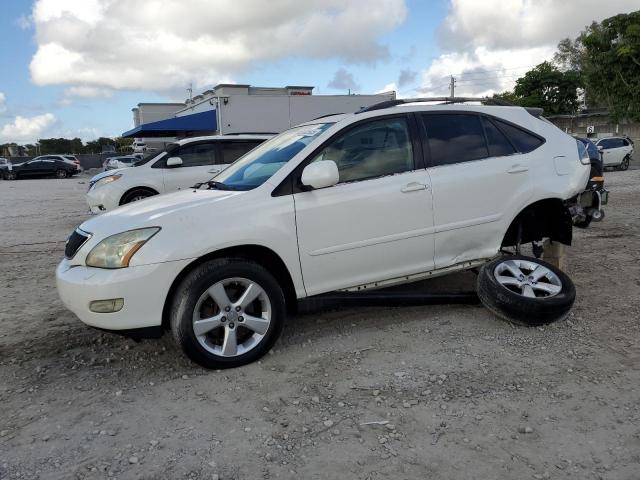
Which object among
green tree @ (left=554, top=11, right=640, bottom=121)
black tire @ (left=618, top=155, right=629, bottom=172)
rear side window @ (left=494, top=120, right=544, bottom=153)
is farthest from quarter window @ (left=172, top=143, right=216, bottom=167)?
green tree @ (left=554, top=11, right=640, bottom=121)

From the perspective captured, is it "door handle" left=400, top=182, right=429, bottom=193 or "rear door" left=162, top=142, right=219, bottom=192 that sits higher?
"rear door" left=162, top=142, right=219, bottom=192

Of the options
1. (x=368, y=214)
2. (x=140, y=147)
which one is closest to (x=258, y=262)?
(x=368, y=214)

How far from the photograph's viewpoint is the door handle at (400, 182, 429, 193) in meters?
4.18

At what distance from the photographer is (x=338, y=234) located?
3.96 meters

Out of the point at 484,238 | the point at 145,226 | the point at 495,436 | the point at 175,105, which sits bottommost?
the point at 495,436

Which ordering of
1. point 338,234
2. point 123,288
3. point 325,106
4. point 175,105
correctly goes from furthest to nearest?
point 175,105
point 325,106
point 338,234
point 123,288

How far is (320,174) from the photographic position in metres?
3.77

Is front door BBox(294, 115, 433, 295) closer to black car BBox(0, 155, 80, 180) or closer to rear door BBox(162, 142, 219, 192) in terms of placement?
rear door BBox(162, 142, 219, 192)

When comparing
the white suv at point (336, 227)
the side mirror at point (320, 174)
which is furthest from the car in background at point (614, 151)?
the side mirror at point (320, 174)

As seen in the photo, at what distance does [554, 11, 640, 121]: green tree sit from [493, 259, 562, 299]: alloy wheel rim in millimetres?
32554

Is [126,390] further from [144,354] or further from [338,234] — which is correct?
[338,234]

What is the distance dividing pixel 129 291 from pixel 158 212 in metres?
0.61

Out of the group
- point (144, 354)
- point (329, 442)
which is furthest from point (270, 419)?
point (144, 354)

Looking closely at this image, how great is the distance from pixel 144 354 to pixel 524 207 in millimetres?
3321
